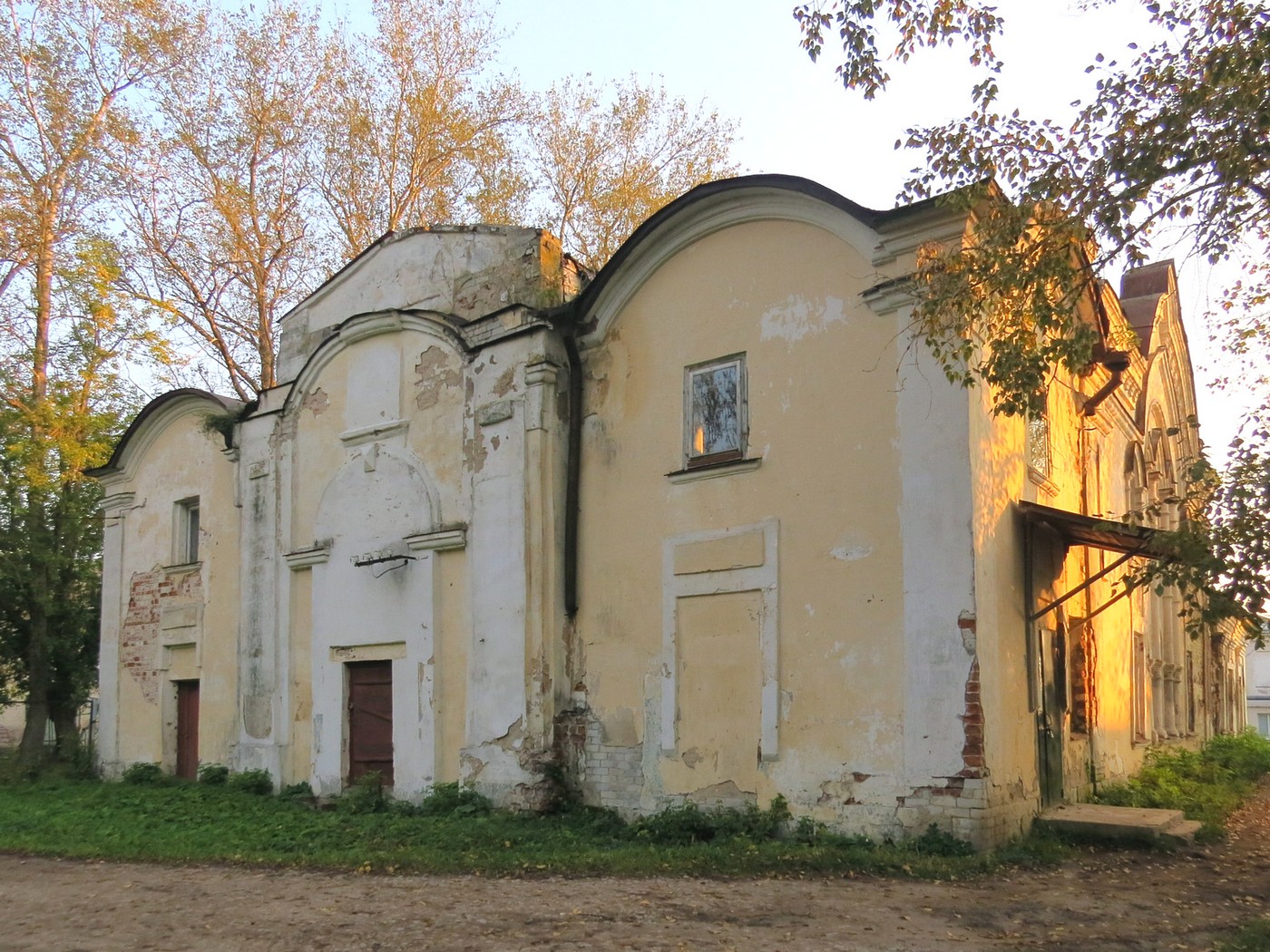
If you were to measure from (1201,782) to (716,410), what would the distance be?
9.00m

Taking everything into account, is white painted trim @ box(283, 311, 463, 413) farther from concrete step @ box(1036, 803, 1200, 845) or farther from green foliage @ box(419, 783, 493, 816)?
concrete step @ box(1036, 803, 1200, 845)

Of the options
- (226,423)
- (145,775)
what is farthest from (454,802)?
(226,423)

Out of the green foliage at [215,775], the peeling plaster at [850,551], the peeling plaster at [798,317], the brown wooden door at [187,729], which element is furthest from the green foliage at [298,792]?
the peeling plaster at [798,317]

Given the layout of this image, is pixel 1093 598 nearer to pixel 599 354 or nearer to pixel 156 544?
pixel 599 354

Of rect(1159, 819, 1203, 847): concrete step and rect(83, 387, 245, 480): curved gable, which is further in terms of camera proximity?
rect(83, 387, 245, 480): curved gable

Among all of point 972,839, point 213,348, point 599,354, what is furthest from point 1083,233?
point 213,348

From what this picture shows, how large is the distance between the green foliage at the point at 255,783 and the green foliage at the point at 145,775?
7.86 ft

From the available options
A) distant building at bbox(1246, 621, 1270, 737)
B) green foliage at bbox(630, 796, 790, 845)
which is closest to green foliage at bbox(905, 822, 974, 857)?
green foliage at bbox(630, 796, 790, 845)

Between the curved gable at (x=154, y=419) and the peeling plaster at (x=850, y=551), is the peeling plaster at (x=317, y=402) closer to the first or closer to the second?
the curved gable at (x=154, y=419)

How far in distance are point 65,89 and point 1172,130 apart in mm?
20185

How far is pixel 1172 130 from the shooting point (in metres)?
7.84

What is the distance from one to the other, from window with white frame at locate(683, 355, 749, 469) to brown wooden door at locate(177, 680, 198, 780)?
9629 mm

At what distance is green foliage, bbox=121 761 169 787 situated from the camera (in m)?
16.9

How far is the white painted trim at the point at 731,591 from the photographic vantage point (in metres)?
10.8
